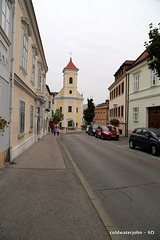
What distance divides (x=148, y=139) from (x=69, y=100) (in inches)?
1903

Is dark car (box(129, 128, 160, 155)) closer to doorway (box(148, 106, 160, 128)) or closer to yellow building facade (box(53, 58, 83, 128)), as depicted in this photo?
doorway (box(148, 106, 160, 128))

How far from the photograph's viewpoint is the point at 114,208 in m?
3.97

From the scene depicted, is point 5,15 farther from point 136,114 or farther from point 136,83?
point 136,114

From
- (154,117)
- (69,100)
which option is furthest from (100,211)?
(69,100)

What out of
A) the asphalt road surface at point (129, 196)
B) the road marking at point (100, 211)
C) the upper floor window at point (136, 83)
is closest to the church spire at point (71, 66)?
the upper floor window at point (136, 83)

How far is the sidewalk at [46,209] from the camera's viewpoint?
2945 mm

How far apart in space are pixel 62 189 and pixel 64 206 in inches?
42.0

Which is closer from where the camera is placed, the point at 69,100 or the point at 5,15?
the point at 5,15

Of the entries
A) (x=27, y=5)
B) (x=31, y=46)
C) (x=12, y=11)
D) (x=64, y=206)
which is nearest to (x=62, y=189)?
(x=64, y=206)

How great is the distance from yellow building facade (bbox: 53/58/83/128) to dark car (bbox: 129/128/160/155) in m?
45.1

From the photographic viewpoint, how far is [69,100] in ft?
193

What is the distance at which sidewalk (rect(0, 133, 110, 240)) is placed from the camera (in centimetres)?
295

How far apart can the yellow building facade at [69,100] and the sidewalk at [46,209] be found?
172 ft

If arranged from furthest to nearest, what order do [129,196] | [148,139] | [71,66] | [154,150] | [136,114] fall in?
[71,66] < [136,114] < [148,139] < [154,150] < [129,196]
